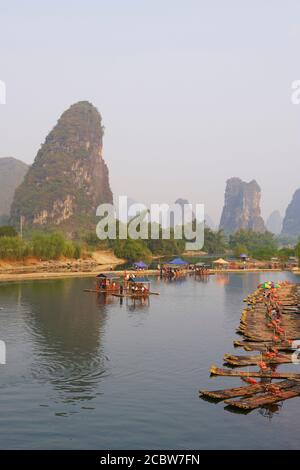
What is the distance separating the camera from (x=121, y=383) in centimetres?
2550

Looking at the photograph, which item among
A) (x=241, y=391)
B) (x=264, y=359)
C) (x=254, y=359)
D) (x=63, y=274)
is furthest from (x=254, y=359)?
(x=63, y=274)

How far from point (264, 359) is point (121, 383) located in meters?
8.20

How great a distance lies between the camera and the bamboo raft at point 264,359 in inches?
889

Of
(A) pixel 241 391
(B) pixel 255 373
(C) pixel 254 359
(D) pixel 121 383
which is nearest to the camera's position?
(A) pixel 241 391

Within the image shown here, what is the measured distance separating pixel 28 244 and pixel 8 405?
8778cm

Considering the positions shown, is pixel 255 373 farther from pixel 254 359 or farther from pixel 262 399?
pixel 262 399

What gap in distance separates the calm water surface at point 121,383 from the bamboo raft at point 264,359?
512mm

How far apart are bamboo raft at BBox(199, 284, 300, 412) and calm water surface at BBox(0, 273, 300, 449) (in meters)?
0.51

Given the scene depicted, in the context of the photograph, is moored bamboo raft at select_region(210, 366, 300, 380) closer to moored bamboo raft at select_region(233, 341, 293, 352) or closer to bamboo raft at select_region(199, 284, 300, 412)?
bamboo raft at select_region(199, 284, 300, 412)

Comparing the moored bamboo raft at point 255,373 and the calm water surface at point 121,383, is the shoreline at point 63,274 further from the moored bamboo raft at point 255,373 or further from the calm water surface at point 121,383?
the moored bamboo raft at point 255,373

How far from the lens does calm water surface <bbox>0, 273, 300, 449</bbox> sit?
1933 cm

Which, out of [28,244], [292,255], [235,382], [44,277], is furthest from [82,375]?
[292,255]

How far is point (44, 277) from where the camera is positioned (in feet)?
263

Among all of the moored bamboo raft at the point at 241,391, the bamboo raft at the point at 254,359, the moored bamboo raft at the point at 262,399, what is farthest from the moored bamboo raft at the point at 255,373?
the moored bamboo raft at the point at 262,399
